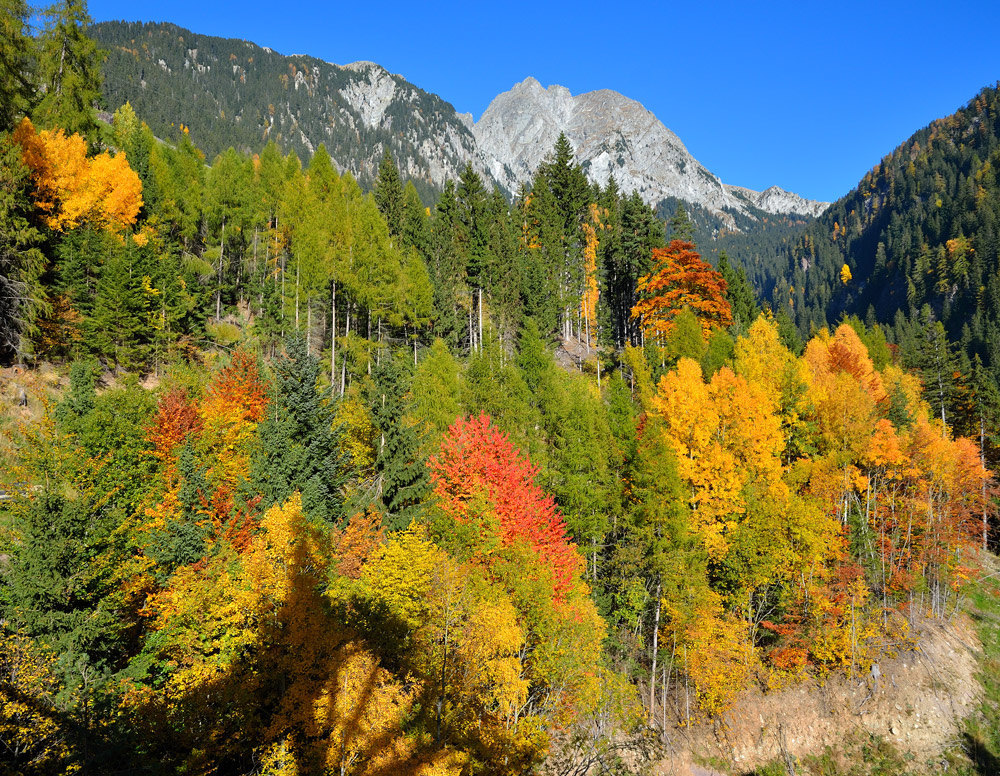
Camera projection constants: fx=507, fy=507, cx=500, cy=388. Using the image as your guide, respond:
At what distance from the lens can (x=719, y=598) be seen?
98.6 feet

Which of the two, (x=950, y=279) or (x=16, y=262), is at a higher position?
(x=950, y=279)

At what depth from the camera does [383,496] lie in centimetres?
2644

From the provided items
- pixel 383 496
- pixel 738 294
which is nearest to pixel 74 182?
pixel 383 496

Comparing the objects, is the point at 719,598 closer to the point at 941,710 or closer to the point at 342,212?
the point at 941,710

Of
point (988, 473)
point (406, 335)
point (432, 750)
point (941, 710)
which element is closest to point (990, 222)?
point (988, 473)

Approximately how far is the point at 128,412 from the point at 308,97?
214m

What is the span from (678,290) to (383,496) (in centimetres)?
3896

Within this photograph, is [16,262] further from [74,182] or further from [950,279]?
[950,279]

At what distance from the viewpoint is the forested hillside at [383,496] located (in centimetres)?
1744

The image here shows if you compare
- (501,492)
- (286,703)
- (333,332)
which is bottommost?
(286,703)

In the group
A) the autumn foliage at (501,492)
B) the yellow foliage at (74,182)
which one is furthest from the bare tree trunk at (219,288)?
the autumn foliage at (501,492)

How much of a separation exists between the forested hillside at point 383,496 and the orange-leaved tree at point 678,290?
1.14 feet

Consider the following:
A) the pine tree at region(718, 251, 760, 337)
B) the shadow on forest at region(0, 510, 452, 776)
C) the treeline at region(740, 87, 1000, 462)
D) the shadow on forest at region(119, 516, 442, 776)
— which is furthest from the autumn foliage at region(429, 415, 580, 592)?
the treeline at region(740, 87, 1000, 462)

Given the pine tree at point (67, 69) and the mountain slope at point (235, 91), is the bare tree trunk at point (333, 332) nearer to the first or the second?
the pine tree at point (67, 69)
